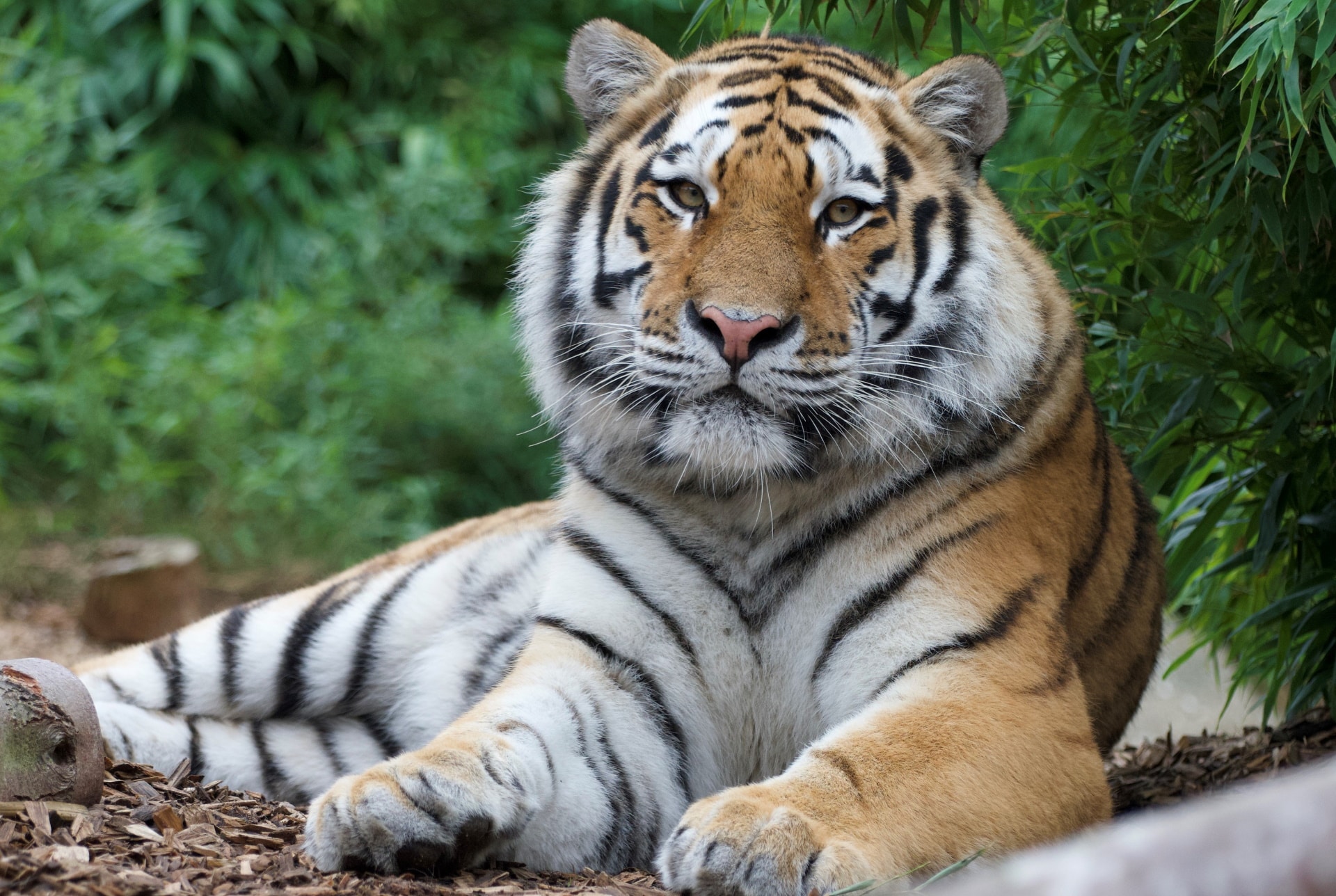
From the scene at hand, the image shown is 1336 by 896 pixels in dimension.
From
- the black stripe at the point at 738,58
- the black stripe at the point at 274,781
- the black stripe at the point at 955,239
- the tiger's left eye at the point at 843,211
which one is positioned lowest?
the black stripe at the point at 274,781

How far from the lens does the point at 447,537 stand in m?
3.14

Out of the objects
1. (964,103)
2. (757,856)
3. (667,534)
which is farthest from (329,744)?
(964,103)

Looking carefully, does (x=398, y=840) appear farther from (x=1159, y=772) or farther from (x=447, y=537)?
(x=1159, y=772)

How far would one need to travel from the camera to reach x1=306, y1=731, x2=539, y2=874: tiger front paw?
1.73 m

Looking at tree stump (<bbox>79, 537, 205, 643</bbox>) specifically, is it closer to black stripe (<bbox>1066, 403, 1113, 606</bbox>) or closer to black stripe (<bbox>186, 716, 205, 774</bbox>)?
black stripe (<bbox>186, 716, 205, 774</bbox>)

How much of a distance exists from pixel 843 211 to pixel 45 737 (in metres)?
1.46

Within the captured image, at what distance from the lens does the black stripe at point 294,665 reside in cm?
280

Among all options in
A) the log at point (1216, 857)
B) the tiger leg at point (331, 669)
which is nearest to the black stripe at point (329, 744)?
the tiger leg at point (331, 669)

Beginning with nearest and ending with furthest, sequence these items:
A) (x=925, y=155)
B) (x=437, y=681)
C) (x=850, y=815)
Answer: (x=850, y=815) < (x=925, y=155) < (x=437, y=681)

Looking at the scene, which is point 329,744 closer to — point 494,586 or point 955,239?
point 494,586

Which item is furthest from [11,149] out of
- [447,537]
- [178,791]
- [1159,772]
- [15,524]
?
[1159,772]

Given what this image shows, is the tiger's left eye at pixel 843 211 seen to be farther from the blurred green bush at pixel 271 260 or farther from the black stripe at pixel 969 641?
the blurred green bush at pixel 271 260

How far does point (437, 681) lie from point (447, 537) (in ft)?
1.65

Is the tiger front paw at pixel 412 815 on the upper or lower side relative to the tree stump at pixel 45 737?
lower
